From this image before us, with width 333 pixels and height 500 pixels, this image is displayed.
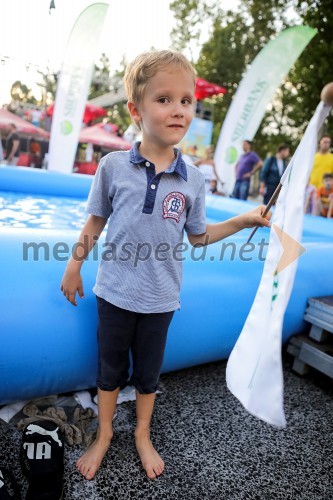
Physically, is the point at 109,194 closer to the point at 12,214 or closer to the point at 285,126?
the point at 12,214

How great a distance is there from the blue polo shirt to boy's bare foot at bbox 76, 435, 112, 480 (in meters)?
0.47

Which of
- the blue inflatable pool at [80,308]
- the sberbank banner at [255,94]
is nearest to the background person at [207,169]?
the sberbank banner at [255,94]

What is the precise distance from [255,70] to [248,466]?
279 inches

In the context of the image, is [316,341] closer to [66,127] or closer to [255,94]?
[66,127]

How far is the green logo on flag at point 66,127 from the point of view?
6.70 m

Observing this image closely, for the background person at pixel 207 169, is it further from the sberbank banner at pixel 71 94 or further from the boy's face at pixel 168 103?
the boy's face at pixel 168 103

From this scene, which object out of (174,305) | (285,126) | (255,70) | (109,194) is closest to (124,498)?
(174,305)

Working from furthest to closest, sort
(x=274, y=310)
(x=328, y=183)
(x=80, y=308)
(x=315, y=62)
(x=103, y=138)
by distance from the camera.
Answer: (x=103, y=138) → (x=315, y=62) → (x=328, y=183) → (x=80, y=308) → (x=274, y=310)

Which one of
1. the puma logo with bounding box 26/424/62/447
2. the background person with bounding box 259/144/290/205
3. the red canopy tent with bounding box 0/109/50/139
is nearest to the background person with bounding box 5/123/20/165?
the red canopy tent with bounding box 0/109/50/139

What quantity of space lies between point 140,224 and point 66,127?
613cm

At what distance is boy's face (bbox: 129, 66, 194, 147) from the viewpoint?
1.08 metres

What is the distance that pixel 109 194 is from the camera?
3.84ft

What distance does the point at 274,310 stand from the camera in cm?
93

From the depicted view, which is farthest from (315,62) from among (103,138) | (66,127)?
(66,127)
